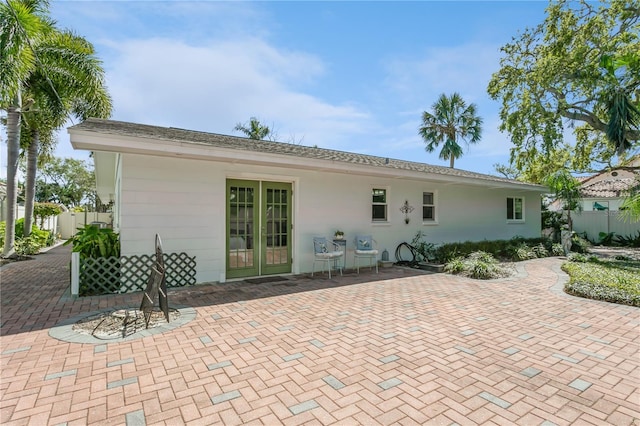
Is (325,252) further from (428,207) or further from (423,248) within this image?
(428,207)

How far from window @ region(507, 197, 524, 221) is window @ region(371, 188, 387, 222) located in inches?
305

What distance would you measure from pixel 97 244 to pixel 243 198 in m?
3.11

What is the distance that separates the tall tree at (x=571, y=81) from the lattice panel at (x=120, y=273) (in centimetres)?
1402

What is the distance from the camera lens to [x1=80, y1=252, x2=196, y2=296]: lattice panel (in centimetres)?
601

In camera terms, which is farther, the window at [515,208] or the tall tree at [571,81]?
the window at [515,208]

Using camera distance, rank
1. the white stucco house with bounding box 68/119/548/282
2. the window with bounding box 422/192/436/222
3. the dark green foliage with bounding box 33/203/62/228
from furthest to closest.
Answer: the dark green foliage with bounding box 33/203/62/228
the window with bounding box 422/192/436/222
the white stucco house with bounding box 68/119/548/282

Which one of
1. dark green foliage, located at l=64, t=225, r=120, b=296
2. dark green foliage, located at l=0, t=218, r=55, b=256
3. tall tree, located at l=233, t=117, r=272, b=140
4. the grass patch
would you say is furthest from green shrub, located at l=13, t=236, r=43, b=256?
the grass patch

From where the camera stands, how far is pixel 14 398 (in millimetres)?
2646

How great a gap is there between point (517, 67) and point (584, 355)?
15.2 metres

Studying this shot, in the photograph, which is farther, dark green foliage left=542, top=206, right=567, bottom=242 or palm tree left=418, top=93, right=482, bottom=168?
palm tree left=418, top=93, right=482, bottom=168

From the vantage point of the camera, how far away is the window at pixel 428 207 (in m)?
11.2

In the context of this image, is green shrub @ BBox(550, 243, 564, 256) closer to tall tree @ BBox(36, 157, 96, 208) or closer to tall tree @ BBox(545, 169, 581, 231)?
tall tree @ BBox(545, 169, 581, 231)

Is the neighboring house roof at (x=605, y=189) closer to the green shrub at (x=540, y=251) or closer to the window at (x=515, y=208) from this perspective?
the window at (x=515, y=208)

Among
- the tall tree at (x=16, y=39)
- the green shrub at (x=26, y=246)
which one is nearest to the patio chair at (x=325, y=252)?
the tall tree at (x=16, y=39)
